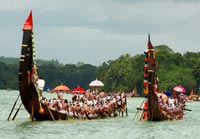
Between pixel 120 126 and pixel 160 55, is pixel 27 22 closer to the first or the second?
pixel 120 126

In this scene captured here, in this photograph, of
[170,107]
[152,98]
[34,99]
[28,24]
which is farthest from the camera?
[170,107]

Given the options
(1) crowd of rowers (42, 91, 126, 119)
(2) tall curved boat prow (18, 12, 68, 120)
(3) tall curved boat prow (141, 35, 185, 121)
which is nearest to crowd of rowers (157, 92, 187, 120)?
(3) tall curved boat prow (141, 35, 185, 121)

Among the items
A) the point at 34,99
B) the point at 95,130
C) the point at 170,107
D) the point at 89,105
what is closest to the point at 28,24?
the point at 34,99

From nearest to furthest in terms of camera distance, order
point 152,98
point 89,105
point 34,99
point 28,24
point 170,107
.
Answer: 1. point 28,24
2. point 34,99
3. point 152,98
4. point 89,105
5. point 170,107

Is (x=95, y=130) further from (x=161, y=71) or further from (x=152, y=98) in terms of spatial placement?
(x=161, y=71)

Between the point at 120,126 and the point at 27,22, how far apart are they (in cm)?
880

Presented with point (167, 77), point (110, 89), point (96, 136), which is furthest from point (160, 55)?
point (96, 136)

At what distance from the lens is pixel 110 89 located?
153 metres

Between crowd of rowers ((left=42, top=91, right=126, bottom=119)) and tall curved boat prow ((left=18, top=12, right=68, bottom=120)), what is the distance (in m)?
0.60

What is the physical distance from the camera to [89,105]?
160 feet

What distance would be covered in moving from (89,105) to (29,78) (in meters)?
8.06

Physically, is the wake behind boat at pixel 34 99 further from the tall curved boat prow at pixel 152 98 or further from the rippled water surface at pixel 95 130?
the tall curved boat prow at pixel 152 98

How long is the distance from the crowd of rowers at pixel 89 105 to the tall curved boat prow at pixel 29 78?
1.96 feet

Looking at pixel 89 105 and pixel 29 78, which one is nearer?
pixel 29 78
